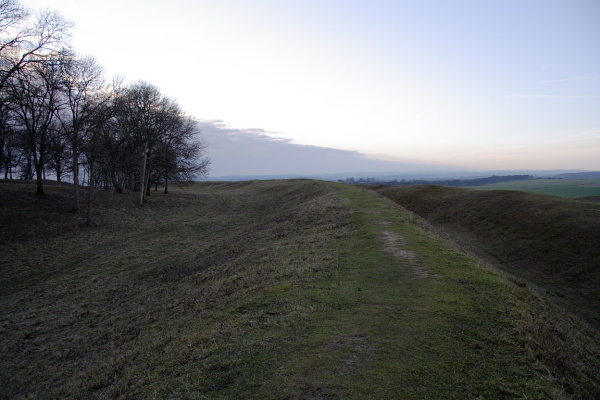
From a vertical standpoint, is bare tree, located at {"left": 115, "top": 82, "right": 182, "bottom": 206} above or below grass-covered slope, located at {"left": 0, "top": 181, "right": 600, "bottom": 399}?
above

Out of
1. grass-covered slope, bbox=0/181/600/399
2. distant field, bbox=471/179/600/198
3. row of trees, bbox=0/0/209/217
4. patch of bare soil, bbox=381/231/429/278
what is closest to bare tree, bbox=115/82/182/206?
row of trees, bbox=0/0/209/217

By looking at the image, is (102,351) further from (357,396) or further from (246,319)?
(357,396)

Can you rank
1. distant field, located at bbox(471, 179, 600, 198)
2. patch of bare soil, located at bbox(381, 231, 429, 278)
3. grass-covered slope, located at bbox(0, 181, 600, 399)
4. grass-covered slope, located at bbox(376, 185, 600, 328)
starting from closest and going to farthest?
grass-covered slope, located at bbox(0, 181, 600, 399), patch of bare soil, located at bbox(381, 231, 429, 278), grass-covered slope, located at bbox(376, 185, 600, 328), distant field, located at bbox(471, 179, 600, 198)

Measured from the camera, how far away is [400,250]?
1142cm

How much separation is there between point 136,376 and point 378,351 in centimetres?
437

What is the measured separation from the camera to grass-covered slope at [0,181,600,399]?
468 centimetres

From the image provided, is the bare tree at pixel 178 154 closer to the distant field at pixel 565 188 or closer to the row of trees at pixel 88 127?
the row of trees at pixel 88 127

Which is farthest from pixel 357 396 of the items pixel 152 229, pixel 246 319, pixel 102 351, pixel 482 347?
pixel 152 229

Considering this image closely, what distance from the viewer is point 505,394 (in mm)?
4219

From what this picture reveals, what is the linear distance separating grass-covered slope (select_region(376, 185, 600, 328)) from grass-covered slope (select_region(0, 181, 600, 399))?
287 inches

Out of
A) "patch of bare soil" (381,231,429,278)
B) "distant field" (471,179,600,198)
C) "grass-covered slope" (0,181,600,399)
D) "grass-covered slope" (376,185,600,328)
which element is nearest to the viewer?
"grass-covered slope" (0,181,600,399)

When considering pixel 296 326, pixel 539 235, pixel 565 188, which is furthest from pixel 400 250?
pixel 565 188

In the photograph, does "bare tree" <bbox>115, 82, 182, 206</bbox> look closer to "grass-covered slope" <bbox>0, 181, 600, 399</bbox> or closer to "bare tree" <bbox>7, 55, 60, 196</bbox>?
"bare tree" <bbox>7, 55, 60, 196</bbox>

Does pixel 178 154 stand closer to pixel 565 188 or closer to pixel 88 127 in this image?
pixel 88 127
